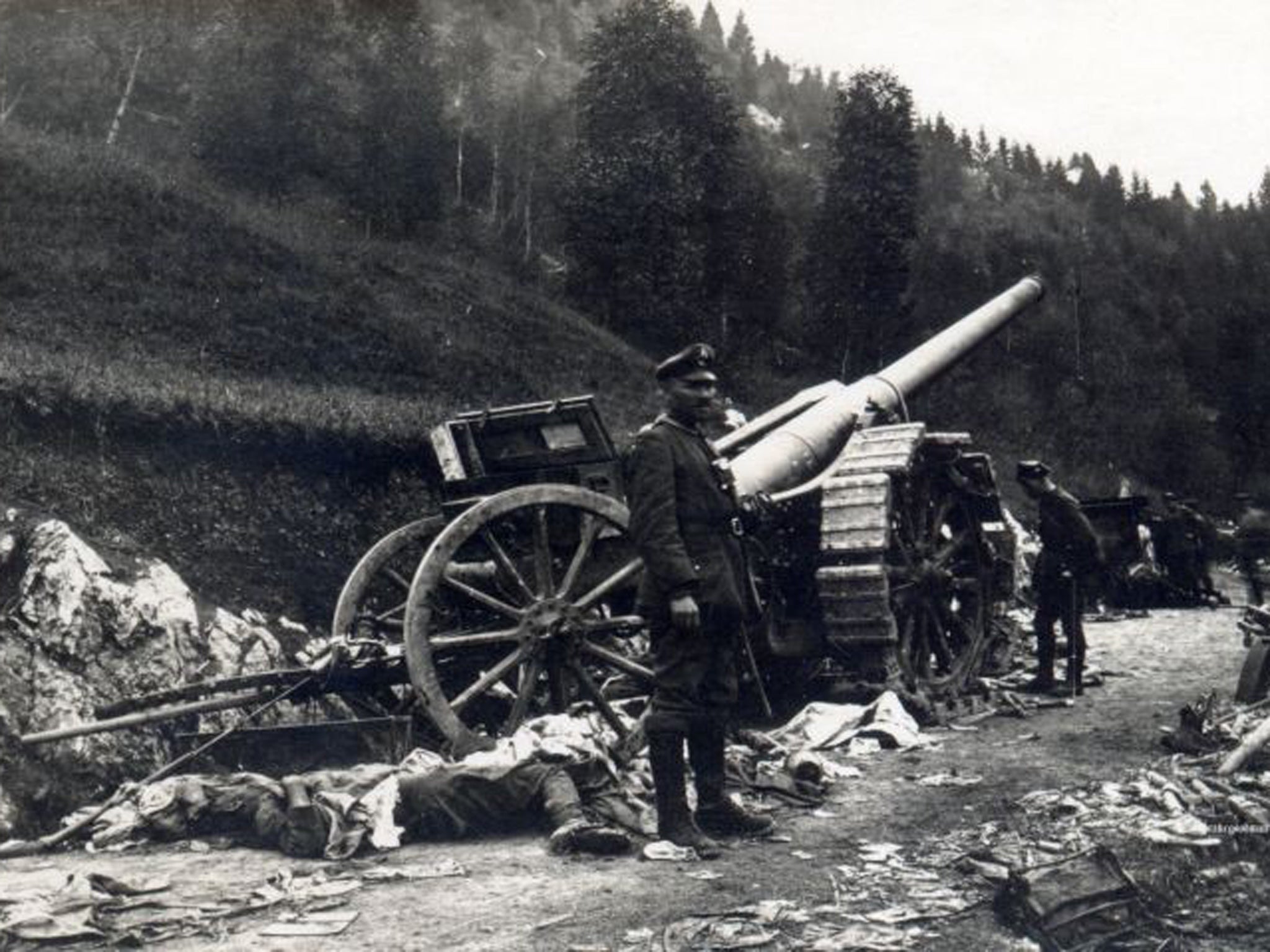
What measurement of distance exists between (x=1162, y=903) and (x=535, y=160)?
147ft

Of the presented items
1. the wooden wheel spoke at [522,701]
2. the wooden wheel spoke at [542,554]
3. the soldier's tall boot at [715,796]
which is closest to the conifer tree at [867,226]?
the wooden wheel spoke at [542,554]

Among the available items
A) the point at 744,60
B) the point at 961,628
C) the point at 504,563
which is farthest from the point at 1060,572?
the point at 744,60

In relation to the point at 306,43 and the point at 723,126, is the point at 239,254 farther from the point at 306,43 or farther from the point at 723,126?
the point at 723,126

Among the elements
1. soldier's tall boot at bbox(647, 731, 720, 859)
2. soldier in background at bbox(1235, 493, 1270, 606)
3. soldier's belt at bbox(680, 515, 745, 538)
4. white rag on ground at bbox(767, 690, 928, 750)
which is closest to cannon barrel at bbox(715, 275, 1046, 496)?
white rag on ground at bbox(767, 690, 928, 750)

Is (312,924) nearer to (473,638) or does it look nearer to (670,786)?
(670,786)

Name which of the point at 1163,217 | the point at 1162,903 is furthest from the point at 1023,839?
the point at 1163,217

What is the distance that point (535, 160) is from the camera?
4625cm

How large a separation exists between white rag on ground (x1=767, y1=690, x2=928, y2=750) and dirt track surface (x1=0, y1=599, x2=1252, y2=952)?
0.67 feet

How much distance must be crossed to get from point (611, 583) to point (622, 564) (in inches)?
11.3

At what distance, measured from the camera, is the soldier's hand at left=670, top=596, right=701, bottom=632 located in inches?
182

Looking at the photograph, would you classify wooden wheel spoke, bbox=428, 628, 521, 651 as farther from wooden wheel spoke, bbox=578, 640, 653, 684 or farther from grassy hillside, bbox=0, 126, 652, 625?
grassy hillside, bbox=0, 126, 652, 625

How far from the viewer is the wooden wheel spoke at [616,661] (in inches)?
245

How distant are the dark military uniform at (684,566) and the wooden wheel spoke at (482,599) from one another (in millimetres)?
1365

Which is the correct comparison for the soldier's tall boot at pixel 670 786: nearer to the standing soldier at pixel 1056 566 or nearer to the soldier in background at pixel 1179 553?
the standing soldier at pixel 1056 566
